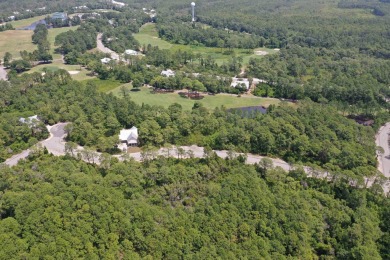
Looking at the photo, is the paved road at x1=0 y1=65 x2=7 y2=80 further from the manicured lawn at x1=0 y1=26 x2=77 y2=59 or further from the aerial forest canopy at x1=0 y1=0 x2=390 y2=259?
the manicured lawn at x1=0 y1=26 x2=77 y2=59

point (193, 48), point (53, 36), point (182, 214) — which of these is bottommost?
point (193, 48)

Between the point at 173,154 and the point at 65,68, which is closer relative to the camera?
the point at 173,154

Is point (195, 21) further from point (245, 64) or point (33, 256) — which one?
point (33, 256)

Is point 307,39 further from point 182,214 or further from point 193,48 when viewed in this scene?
point 182,214

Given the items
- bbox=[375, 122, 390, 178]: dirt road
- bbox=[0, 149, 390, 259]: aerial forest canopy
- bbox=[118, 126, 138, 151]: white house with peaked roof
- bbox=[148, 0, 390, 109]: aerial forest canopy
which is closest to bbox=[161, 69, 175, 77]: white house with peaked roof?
bbox=[148, 0, 390, 109]: aerial forest canopy

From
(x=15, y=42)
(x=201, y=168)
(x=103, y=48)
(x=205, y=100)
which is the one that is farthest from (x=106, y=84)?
(x=15, y=42)

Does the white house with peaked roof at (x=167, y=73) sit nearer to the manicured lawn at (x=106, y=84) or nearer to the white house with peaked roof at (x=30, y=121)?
the manicured lawn at (x=106, y=84)
